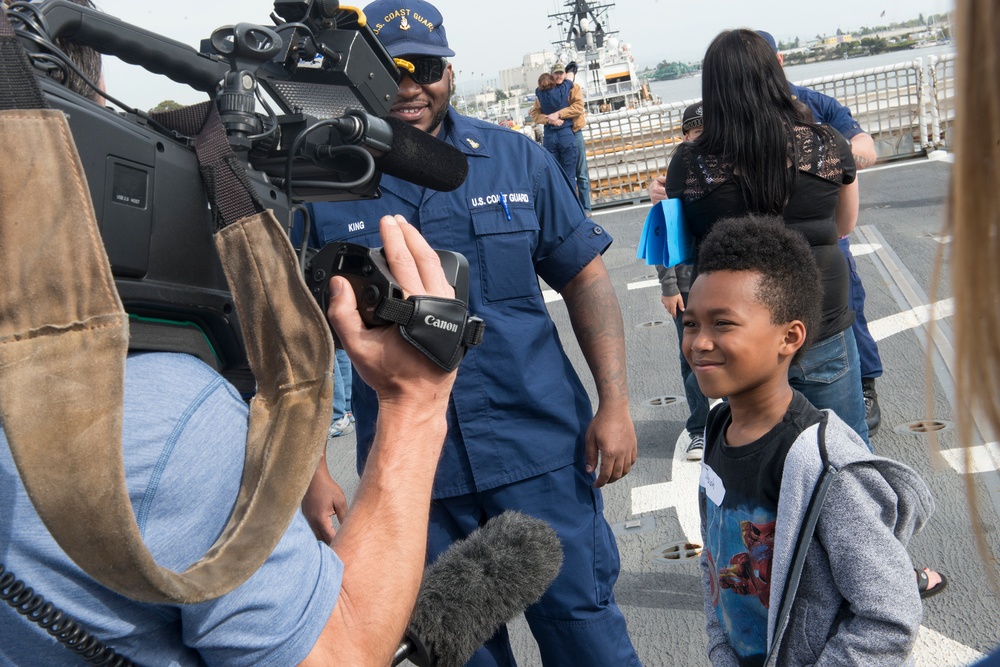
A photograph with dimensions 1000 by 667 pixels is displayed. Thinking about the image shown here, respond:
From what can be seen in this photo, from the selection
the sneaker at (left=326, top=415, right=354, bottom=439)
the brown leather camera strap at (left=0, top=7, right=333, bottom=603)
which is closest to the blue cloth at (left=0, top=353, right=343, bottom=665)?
the brown leather camera strap at (left=0, top=7, right=333, bottom=603)

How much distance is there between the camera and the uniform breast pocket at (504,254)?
280 cm

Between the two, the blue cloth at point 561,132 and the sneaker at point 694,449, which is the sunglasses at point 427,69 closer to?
the sneaker at point 694,449

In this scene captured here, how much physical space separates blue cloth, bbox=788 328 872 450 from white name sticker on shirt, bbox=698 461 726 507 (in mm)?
1017

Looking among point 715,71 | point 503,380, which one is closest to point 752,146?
point 715,71

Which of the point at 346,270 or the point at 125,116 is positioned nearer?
the point at 125,116

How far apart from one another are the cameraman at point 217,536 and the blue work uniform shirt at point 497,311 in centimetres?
129

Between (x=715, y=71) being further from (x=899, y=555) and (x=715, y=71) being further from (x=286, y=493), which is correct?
(x=286, y=493)

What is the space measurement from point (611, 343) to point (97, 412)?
2224mm

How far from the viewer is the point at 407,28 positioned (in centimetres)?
287

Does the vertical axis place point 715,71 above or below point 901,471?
above

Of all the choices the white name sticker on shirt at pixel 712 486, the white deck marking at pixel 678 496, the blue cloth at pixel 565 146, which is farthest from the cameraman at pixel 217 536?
the blue cloth at pixel 565 146

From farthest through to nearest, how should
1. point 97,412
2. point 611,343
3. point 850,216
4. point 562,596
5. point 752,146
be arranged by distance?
point 850,216
point 752,146
point 611,343
point 562,596
point 97,412

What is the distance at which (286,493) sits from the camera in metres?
1.15

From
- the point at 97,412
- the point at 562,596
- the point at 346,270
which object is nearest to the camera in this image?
the point at 97,412
